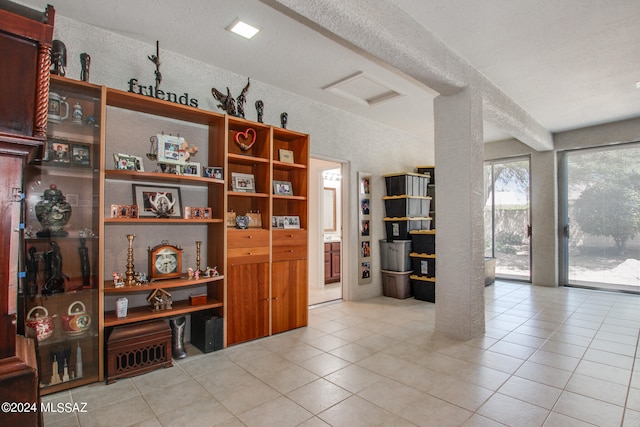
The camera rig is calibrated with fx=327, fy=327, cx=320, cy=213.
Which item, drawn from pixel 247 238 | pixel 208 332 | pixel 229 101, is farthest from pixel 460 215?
pixel 208 332

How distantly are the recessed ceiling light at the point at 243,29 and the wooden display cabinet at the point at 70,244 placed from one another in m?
1.22

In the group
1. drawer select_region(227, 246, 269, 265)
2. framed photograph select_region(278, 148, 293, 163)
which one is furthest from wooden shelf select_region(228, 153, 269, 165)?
drawer select_region(227, 246, 269, 265)

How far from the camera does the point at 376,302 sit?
17.0ft

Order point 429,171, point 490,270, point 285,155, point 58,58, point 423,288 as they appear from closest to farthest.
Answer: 1. point 58,58
2. point 285,155
3. point 423,288
4. point 429,171
5. point 490,270

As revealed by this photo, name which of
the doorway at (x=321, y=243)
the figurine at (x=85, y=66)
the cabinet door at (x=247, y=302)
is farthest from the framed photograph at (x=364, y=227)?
the figurine at (x=85, y=66)

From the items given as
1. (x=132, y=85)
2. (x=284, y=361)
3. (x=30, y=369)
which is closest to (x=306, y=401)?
(x=284, y=361)

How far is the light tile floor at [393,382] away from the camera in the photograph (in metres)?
2.12

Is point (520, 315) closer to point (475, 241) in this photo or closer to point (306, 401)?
point (475, 241)

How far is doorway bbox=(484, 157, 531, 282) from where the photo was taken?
680 cm

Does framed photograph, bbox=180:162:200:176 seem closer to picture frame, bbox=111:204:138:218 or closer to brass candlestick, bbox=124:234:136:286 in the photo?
picture frame, bbox=111:204:138:218

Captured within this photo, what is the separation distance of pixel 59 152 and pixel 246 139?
1693 millimetres

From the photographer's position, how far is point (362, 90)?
172 inches

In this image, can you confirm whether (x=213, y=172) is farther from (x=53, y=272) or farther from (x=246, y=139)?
(x=53, y=272)

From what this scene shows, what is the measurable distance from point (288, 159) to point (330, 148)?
1147 millimetres
